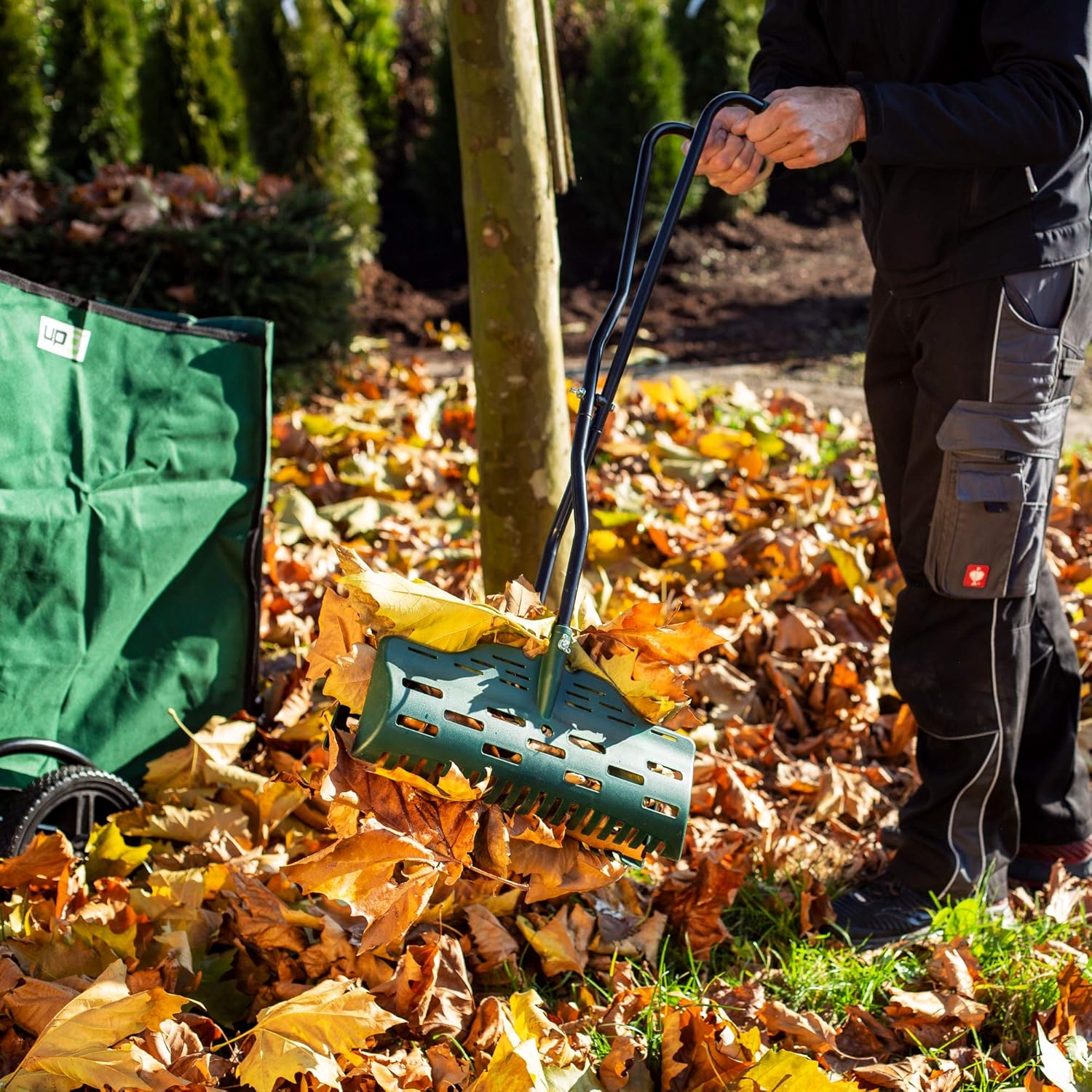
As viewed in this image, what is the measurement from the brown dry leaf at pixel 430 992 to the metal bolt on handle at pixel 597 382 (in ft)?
2.25

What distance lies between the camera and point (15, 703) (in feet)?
6.52

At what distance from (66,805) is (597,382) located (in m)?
1.34

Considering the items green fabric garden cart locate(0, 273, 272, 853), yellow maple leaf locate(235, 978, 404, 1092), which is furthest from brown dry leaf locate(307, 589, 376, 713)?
green fabric garden cart locate(0, 273, 272, 853)

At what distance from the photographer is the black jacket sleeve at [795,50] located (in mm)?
2094

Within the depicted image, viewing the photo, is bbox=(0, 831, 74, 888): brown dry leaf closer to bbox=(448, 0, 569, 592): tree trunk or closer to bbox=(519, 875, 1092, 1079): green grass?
bbox=(519, 875, 1092, 1079): green grass

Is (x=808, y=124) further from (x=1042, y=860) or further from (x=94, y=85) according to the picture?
(x=94, y=85)

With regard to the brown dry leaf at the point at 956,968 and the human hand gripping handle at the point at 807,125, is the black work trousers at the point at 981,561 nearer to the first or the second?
the brown dry leaf at the point at 956,968

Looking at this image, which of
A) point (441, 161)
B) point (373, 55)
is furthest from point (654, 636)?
point (373, 55)

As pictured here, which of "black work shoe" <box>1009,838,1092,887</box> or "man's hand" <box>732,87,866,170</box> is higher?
"man's hand" <box>732,87,866,170</box>

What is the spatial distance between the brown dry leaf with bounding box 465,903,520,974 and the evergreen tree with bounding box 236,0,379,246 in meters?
5.65

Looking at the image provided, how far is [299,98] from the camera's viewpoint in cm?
688

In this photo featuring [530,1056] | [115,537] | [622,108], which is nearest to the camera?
[530,1056]

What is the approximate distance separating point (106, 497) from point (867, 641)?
6.68 ft

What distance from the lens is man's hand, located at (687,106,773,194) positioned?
6.00ft
